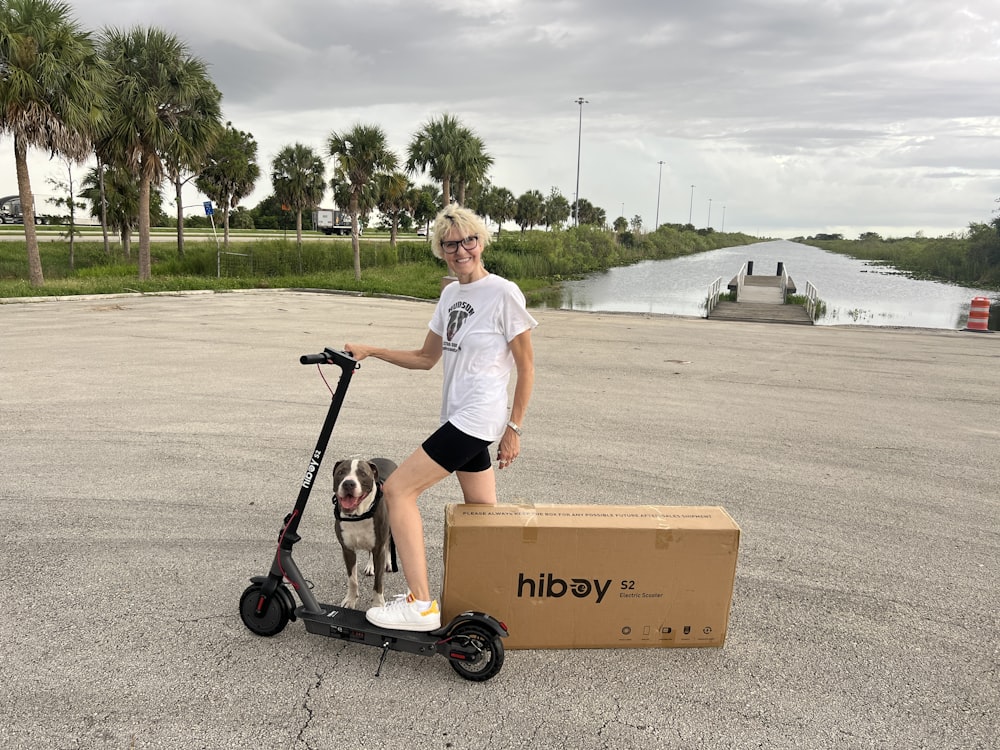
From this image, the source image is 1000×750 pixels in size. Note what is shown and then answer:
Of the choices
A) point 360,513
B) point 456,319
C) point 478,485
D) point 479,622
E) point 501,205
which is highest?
point 501,205

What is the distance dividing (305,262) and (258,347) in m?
22.1

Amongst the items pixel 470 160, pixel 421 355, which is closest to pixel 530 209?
pixel 470 160

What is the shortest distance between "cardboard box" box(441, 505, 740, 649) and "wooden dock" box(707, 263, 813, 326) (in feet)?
66.0

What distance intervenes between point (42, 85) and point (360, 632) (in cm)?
2217

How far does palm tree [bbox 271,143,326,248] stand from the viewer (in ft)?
161

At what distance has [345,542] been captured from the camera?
3391 mm

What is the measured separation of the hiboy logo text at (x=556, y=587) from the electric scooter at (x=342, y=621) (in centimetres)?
20

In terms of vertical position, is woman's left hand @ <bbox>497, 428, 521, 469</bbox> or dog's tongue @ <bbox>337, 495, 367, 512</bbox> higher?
woman's left hand @ <bbox>497, 428, 521, 469</bbox>

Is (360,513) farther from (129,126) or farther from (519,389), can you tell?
(129,126)

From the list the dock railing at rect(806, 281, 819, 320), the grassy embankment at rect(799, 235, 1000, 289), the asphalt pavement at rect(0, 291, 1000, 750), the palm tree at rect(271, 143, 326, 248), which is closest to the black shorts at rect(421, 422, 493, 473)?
the asphalt pavement at rect(0, 291, 1000, 750)

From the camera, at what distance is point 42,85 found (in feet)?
63.0

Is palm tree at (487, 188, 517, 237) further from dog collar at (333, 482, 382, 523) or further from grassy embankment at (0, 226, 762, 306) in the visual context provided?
dog collar at (333, 482, 382, 523)

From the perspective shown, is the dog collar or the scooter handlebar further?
the dog collar

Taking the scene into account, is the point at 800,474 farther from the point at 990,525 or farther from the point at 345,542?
the point at 345,542
